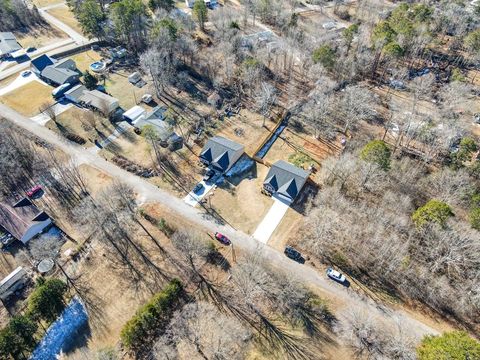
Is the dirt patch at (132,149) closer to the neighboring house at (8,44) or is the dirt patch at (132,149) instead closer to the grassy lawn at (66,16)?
the neighboring house at (8,44)

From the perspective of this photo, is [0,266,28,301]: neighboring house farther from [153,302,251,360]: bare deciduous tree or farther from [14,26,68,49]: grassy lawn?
[14,26,68,49]: grassy lawn

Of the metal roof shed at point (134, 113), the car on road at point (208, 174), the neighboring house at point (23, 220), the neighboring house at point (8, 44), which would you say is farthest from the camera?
the neighboring house at point (8, 44)

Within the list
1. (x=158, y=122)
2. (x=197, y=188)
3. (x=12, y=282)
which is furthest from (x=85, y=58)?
(x=12, y=282)

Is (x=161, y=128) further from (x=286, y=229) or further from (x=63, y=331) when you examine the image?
(x=63, y=331)

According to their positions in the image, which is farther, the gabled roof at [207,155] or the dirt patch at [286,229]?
the gabled roof at [207,155]

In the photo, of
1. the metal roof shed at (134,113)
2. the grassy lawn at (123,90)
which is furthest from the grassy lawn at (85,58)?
the metal roof shed at (134,113)

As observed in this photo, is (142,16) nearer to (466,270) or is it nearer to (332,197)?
(332,197)
